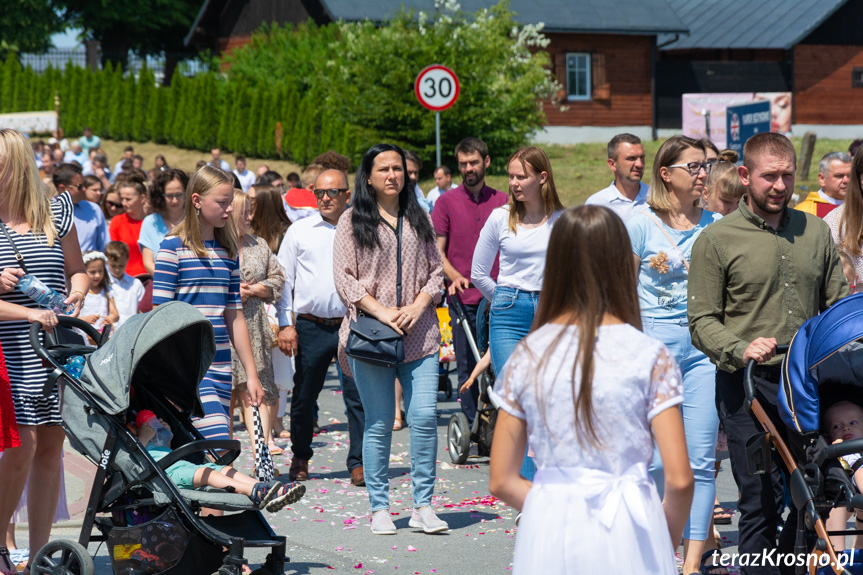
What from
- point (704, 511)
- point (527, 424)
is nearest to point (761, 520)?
point (704, 511)

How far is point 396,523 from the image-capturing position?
7164mm

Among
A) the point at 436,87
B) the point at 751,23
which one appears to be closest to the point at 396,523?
the point at 436,87

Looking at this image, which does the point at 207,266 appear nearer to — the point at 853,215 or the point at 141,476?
the point at 141,476

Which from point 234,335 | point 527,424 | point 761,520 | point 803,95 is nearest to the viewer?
point 527,424

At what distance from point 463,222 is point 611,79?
36201 millimetres

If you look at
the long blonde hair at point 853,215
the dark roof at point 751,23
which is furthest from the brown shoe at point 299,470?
the dark roof at point 751,23

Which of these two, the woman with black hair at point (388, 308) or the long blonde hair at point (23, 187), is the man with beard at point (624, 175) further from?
the long blonde hair at point (23, 187)

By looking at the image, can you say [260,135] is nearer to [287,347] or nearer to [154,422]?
[287,347]

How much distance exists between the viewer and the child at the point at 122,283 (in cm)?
1046

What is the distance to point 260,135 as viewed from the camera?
36688mm

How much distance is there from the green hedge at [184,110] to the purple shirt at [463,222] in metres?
21.9

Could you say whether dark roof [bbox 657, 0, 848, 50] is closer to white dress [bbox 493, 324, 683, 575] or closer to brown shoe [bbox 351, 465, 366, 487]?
brown shoe [bbox 351, 465, 366, 487]

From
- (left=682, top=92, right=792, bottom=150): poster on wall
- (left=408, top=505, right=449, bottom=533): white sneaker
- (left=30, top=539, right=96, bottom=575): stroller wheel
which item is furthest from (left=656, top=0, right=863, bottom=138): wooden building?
(left=30, top=539, right=96, bottom=575): stroller wheel

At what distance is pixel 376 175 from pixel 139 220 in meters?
5.71
